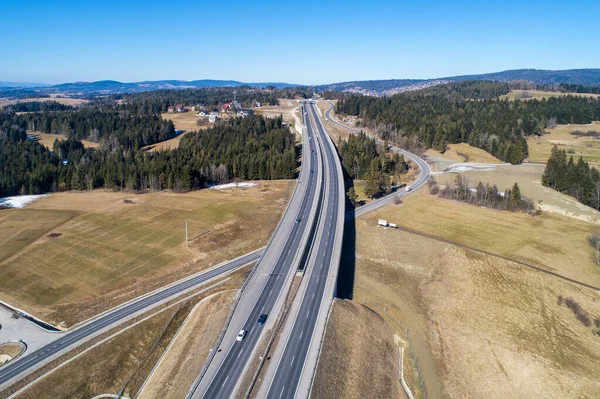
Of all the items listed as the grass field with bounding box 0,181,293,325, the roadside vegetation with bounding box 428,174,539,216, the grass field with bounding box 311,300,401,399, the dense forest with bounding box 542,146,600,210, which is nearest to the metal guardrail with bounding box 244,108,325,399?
the grass field with bounding box 311,300,401,399

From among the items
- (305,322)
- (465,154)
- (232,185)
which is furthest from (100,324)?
(465,154)

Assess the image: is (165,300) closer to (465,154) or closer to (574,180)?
(574,180)

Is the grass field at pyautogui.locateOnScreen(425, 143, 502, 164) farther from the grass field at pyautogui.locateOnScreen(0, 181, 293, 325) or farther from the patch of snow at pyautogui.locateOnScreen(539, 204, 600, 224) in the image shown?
the grass field at pyautogui.locateOnScreen(0, 181, 293, 325)

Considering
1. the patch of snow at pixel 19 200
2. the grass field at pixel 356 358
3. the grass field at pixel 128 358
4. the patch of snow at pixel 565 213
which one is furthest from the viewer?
the patch of snow at pixel 19 200

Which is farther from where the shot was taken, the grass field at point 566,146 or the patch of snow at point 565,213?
the grass field at point 566,146

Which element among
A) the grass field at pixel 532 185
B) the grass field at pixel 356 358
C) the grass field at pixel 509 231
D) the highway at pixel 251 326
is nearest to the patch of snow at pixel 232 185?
the highway at pixel 251 326

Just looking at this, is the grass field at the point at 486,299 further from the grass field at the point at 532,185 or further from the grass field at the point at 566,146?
the grass field at the point at 566,146

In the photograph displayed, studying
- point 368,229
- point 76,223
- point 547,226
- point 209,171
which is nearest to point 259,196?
point 209,171
